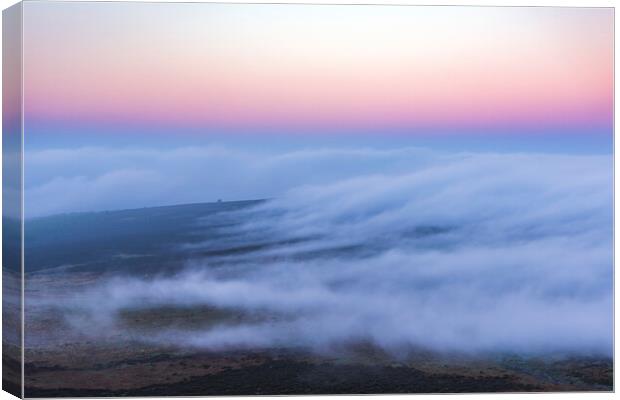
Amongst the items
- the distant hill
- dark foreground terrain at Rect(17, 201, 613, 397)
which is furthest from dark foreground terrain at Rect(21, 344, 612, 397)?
the distant hill

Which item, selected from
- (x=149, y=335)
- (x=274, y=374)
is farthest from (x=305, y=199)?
(x=149, y=335)

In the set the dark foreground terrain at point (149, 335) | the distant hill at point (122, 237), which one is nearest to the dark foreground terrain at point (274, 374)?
the dark foreground terrain at point (149, 335)

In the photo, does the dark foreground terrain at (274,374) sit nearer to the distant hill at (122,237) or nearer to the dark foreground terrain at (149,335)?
the dark foreground terrain at (149,335)

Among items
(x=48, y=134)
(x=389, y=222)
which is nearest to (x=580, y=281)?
(x=389, y=222)

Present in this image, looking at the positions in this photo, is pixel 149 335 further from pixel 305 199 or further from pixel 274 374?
pixel 305 199

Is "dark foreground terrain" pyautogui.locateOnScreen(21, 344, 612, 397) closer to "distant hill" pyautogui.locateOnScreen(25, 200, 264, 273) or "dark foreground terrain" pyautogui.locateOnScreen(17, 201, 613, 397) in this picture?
"dark foreground terrain" pyautogui.locateOnScreen(17, 201, 613, 397)

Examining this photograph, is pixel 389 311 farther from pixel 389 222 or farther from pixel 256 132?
pixel 256 132
